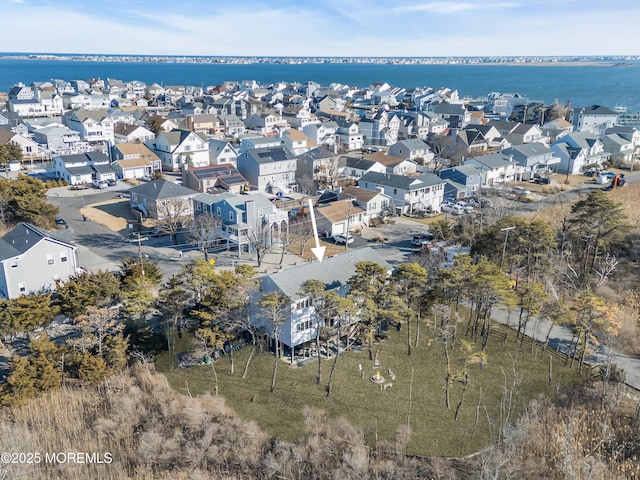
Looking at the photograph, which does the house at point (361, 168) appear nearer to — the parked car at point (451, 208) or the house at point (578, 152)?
the parked car at point (451, 208)

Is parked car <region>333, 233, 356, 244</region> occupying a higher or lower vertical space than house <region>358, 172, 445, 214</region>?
lower

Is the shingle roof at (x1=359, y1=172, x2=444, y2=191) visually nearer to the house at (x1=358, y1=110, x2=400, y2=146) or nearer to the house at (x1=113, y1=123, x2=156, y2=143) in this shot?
the house at (x1=358, y1=110, x2=400, y2=146)

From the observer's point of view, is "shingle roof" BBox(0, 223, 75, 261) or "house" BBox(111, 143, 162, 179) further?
"house" BBox(111, 143, 162, 179)

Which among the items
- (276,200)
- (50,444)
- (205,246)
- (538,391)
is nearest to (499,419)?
(538,391)

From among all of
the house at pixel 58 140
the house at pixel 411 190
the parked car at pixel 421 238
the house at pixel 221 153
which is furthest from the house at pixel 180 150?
the parked car at pixel 421 238

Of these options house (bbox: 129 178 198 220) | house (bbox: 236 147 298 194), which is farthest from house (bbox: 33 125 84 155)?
house (bbox: 129 178 198 220)

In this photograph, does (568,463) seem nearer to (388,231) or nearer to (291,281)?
→ (291,281)
